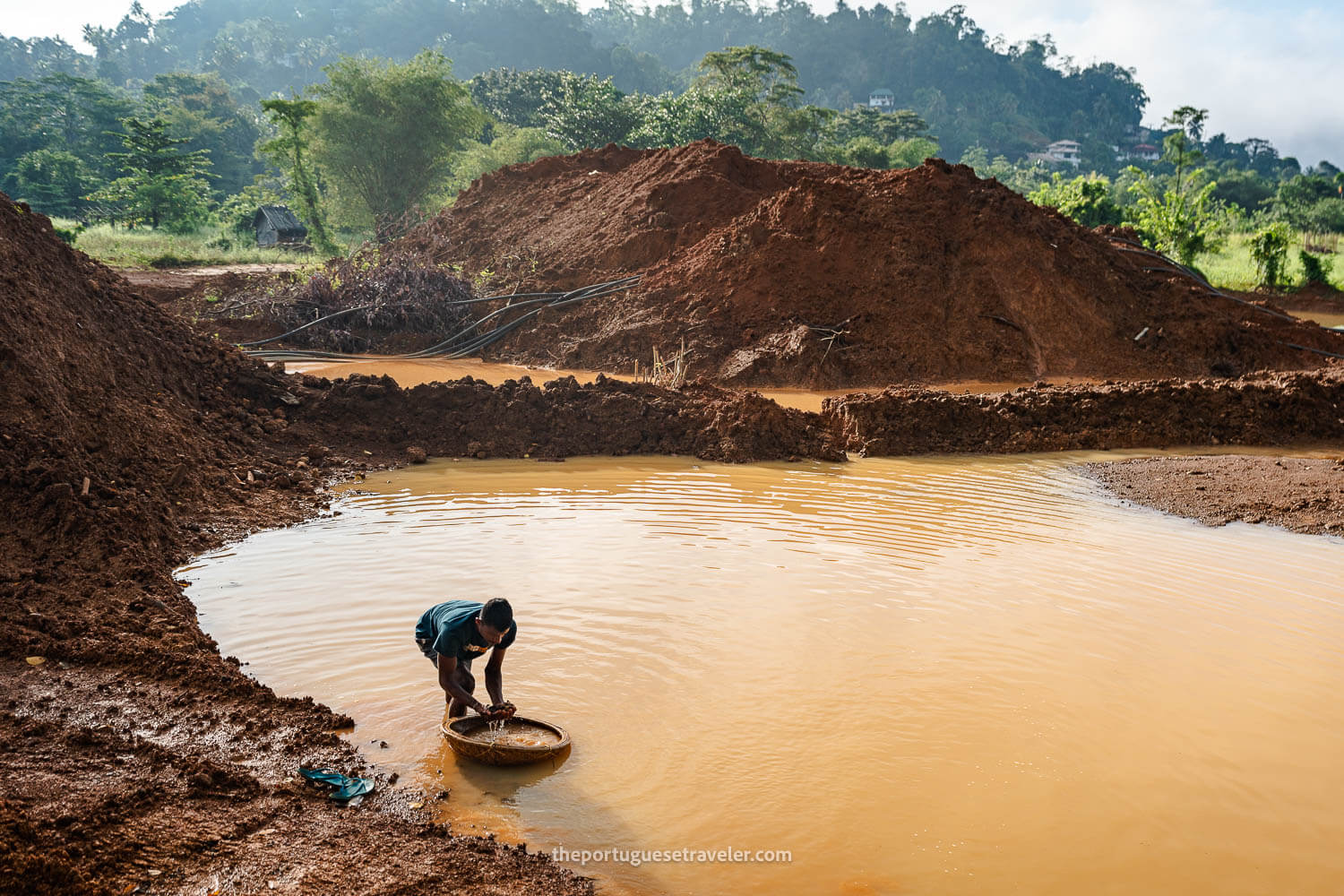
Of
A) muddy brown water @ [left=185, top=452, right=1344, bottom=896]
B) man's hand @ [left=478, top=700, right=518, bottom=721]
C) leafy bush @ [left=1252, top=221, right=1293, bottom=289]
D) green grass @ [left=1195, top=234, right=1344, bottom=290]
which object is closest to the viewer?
muddy brown water @ [left=185, top=452, right=1344, bottom=896]

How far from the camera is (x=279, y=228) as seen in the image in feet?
103

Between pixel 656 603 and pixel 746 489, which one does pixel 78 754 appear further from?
pixel 746 489

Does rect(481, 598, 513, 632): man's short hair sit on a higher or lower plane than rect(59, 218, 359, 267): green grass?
lower

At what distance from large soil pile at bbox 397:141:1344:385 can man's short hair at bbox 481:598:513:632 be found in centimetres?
1063

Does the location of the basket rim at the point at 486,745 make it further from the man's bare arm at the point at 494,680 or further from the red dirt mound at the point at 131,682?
the red dirt mound at the point at 131,682

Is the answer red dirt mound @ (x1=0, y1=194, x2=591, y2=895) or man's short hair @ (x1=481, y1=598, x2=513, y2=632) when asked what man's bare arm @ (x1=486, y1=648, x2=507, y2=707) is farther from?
red dirt mound @ (x1=0, y1=194, x2=591, y2=895)

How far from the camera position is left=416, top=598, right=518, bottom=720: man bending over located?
3490 mm

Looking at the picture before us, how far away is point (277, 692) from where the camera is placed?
4348 millimetres

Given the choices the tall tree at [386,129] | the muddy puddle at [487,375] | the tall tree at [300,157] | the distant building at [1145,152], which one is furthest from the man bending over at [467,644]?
the distant building at [1145,152]

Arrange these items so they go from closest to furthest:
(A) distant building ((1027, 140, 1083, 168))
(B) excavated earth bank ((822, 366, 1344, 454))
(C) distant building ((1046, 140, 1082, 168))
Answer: (B) excavated earth bank ((822, 366, 1344, 454))
(A) distant building ((1027, 140, 1083, 168))
(C) distant building ((1046, 140, 1082, 168))

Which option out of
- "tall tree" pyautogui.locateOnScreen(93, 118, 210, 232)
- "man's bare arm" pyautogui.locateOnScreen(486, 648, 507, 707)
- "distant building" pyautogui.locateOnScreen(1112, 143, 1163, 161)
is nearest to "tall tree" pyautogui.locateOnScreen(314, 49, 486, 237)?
"tall tree" pyautogui.locateOnScreen(93, 118, 210, 232)

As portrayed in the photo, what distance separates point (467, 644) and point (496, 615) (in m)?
0.31

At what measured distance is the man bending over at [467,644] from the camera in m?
3.49

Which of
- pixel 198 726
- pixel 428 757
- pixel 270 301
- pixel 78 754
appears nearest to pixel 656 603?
pixel 428 757
